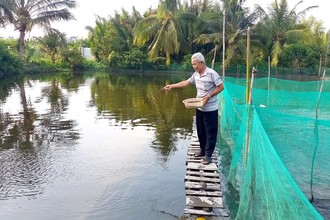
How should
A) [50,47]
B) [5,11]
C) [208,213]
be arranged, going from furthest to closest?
1. [50,47]
2. [5,11]
3. [208,213]

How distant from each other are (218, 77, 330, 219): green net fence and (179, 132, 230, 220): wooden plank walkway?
238 millimetres

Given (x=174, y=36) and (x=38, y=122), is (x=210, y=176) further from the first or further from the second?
(x=174, y=36)

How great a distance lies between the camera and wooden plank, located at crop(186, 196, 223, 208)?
352cm

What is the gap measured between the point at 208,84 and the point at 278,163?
6.46 ft

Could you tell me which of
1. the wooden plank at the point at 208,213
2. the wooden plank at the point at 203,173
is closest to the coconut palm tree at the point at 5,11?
the wooden plank at the point at 203,173

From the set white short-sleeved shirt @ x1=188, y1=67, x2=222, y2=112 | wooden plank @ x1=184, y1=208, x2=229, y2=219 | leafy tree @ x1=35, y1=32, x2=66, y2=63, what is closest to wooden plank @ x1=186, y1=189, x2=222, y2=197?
wooden plank @ x1=184, y1=208, x2=229, y2=219

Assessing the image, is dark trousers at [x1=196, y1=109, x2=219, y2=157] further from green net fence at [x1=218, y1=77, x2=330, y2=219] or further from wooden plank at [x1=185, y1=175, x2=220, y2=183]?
wooden plank at [x1=185, y1=175, x2=220, y2=183]

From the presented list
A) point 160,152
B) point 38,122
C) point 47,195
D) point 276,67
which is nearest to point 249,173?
point 47,195

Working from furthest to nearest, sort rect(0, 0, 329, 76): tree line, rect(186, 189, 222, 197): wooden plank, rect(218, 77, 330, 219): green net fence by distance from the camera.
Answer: rect(0, 0, 329, 76): tree line → rect(186, 189, 222, 197): wooden plank → rect(218, 77, 330, 219): green net fence

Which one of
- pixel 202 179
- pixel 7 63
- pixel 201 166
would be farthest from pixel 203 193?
pixel 7 63

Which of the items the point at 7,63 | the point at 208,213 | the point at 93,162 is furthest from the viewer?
the point at 7,63

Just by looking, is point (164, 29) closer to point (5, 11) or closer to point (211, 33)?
Result: point (211, 33)

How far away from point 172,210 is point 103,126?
4.63 metres

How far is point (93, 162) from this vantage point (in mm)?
5605
